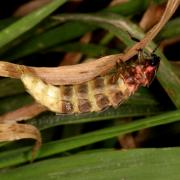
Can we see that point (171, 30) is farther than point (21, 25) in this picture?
Yes

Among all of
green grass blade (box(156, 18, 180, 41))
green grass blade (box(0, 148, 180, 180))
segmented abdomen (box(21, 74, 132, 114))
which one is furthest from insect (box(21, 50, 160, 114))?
green grass blade (box(156, 18, 180, 41))

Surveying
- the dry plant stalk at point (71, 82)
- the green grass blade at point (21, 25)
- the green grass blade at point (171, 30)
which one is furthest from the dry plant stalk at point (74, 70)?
the green grass blade at point (171, 30)

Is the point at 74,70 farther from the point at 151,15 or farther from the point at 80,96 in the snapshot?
the point at 151,15

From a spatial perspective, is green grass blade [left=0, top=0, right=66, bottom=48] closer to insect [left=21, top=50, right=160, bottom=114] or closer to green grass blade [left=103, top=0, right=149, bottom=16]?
insect [left=21, top=50, right=160, bottom=114]

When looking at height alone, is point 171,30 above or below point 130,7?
below

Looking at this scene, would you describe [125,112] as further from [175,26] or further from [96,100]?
[175,26]

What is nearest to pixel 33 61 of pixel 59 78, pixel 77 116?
pixel 77 116

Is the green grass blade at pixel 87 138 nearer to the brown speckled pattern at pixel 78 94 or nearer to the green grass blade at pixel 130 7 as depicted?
the brown speckled pattern at pixel 78 94

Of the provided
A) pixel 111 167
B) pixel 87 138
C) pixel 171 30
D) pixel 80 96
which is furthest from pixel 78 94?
pixel 171 30
